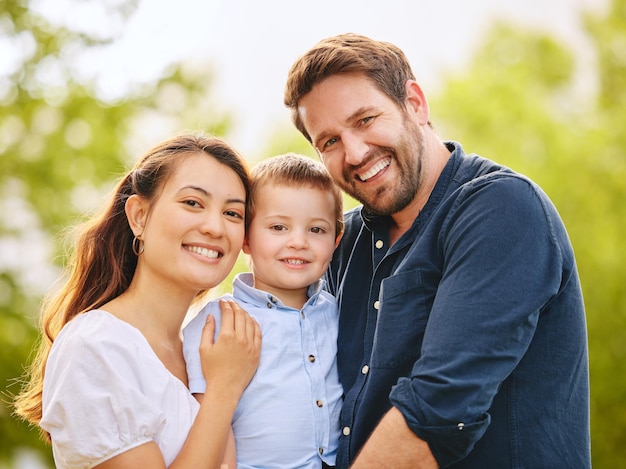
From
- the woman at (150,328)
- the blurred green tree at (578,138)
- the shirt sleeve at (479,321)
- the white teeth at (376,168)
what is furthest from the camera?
the blurred green tree at (578,138)

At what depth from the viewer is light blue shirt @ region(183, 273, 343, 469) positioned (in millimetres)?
2516

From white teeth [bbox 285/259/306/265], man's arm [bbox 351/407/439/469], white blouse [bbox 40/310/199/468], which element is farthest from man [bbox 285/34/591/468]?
white blouse [bbox 40/310/199/468]

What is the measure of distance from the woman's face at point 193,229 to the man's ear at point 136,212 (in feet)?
0.12

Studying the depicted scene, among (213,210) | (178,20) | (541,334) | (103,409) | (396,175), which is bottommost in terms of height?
(103,409)

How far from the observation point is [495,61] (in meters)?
17.7

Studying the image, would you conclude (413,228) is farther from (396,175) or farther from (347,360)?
(347,360)

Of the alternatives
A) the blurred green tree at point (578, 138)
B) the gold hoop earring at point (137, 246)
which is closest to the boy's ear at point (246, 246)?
the gold hoop earring at point (137, 246)

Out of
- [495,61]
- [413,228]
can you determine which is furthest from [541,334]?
[495,61]

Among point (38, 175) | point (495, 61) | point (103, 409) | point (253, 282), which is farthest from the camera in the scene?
point (495, 61)

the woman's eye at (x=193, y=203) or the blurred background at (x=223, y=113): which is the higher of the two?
the blurred background at (x=223, y=113)

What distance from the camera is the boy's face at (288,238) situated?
275cm

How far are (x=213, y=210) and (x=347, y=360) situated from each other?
2.31 ft

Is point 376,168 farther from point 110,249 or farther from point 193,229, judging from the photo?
point 110,249

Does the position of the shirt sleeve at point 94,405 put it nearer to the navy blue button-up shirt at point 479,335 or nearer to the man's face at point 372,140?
the navy blue button-up shirt at point 479,335
